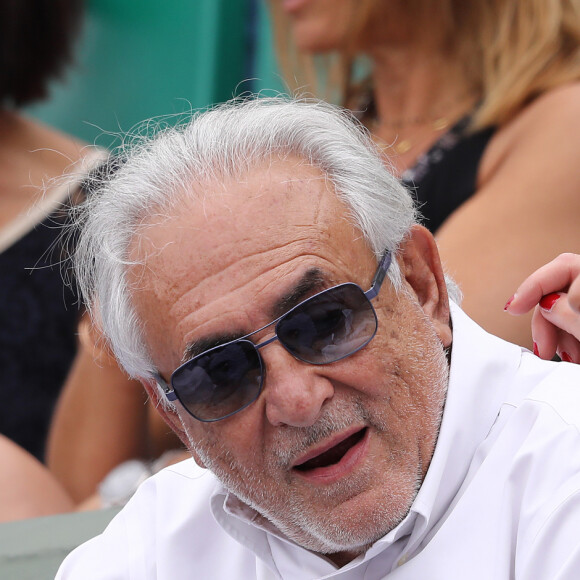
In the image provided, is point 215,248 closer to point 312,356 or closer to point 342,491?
point 312,356

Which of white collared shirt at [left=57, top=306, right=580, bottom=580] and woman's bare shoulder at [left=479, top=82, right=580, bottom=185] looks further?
woman's bare shoulder at [left=479, top=82, right=580, bottom=185]

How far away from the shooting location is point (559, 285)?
1.80 metres

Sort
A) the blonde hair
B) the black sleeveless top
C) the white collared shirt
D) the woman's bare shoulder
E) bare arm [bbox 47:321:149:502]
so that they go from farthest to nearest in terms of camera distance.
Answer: the black sleeveless top → bare arm [bbox 47:321:149:502] → the blonde hair → the woman's bare shoulder → the white collared shirt

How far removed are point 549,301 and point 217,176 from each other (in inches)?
26.6

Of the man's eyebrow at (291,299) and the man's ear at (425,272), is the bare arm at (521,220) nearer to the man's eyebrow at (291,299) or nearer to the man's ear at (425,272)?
the man's ear at (425,272)

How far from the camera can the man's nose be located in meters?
1.58

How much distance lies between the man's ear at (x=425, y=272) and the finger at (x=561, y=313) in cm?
19

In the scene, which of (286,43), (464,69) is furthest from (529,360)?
(286,43)

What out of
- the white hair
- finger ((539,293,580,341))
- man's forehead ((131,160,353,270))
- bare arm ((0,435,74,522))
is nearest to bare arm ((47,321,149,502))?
bare arm ((0,435,74,522))

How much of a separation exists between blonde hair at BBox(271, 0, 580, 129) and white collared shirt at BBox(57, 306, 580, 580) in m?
1.31

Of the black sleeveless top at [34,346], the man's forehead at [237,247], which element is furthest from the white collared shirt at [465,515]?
→ the black sleeveless top at [34,346]

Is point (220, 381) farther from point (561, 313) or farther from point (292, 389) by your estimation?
point (561, 313)

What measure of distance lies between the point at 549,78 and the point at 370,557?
1.85 metres

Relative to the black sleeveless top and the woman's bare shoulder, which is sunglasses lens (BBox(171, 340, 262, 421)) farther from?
the black sleeveless top
